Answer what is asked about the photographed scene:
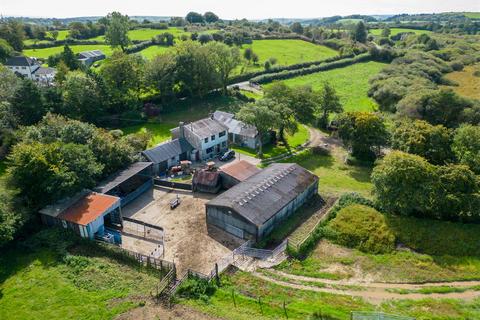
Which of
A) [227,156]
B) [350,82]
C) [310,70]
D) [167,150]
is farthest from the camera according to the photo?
[310,70]

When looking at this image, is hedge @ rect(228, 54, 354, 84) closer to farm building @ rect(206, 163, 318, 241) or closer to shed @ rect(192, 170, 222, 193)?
shed @ rect(192, 170, 222, 193)

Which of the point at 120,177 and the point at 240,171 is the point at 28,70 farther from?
the point at 240,171

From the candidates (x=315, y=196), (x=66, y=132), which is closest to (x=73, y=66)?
(x=66, y=132)

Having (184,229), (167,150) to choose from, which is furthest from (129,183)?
(184,229)

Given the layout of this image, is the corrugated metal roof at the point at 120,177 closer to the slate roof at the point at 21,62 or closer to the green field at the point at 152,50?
the slate roof at the point at 21,62

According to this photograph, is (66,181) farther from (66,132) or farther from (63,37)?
(63,37)

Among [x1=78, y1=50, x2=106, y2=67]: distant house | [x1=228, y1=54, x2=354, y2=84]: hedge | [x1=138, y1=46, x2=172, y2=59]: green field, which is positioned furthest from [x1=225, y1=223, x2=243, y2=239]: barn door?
[x1=138, y1=46, x2=172, y2=59]: green field
